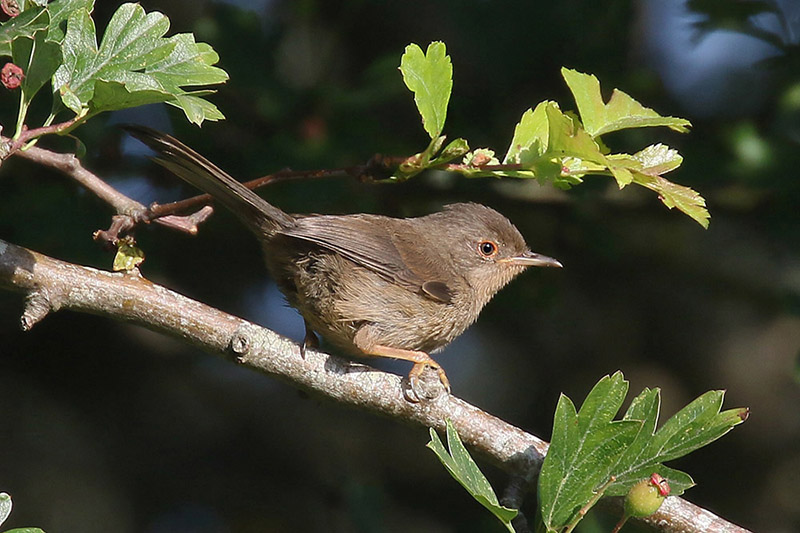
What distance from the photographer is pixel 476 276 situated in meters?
4.74

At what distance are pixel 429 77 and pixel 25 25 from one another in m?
1.18

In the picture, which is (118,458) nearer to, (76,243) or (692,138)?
(76,243)

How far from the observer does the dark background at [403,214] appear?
4789 millimetres

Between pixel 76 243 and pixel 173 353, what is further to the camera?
pixel 173 353

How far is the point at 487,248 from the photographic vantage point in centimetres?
484

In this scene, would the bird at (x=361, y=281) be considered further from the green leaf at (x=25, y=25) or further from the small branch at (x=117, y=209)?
the green leaf at (x=25, y=25)

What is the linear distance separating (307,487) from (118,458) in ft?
4.08

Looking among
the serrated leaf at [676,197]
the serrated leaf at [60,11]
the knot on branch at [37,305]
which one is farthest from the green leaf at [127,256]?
the serrated leaf at [676,197]

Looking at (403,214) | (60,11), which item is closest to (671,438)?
(60,11)

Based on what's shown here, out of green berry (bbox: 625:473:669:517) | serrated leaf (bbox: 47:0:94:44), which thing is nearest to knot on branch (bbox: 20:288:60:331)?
serrated leaf (bbox: 47:0:94:44)

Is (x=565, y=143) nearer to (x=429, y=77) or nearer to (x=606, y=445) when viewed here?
(x=429, y=77)

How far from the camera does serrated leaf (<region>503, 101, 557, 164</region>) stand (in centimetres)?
277

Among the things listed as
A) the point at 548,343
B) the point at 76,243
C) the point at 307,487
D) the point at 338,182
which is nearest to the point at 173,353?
the point at 307,487

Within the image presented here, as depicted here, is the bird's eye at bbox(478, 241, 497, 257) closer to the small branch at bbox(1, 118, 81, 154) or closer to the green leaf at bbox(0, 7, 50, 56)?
the small branch at bbox(1, 118, 81, 154)
